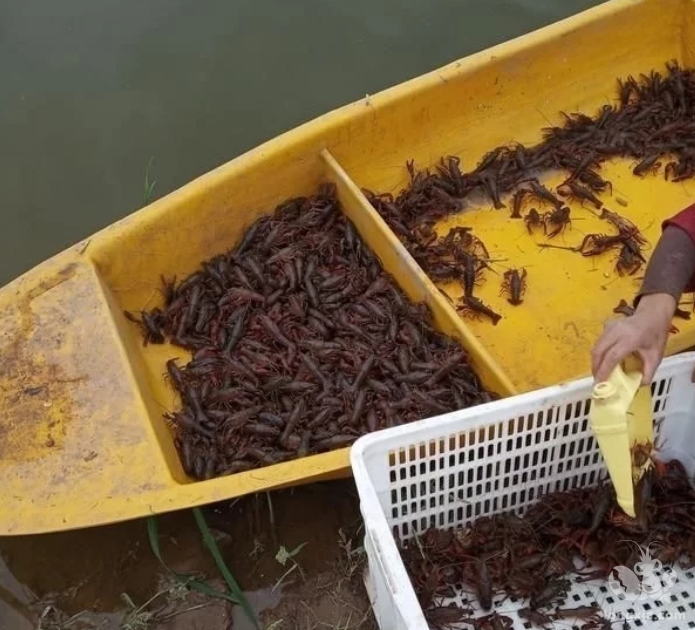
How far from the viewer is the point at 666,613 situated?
3.05 meters

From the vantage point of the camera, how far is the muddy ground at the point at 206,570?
3.64m

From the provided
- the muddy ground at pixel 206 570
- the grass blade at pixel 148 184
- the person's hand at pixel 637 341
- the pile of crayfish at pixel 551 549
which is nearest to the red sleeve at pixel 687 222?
the person's hand at pixel 637 341

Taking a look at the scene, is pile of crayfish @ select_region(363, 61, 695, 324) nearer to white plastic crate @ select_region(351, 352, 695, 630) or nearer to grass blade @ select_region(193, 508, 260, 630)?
white plastic crate @ select_region(351, 352, 695, 630)

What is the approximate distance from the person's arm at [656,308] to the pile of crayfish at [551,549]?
0.75m

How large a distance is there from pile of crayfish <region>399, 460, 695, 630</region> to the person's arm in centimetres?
75

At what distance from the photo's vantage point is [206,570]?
3.79 meters

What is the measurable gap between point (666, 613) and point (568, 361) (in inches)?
53.4

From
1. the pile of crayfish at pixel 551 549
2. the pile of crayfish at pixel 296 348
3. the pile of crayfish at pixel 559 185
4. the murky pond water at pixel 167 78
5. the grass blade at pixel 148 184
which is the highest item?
the murky pond water at pixel 167 78

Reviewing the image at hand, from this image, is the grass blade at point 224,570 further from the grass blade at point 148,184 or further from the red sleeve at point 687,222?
the grass blade at point 148,184

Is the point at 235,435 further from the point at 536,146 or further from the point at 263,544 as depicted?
the point at 536,146

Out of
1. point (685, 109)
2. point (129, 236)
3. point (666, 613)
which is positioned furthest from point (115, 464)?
point (685, 109)

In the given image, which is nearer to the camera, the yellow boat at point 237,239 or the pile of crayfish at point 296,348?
the yellow boat at point 237,239

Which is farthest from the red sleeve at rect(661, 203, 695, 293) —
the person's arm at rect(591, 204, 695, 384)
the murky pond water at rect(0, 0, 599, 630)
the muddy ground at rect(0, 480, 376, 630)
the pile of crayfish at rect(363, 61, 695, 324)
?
the murky pond water at rect(0, 0, 599, 630)

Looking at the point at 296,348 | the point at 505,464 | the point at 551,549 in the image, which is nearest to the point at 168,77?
the point at 296,348
